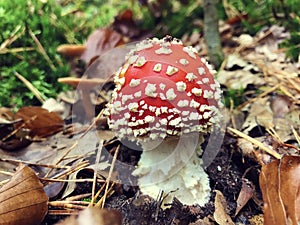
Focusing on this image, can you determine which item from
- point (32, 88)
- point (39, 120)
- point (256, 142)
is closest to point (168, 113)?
point (256, 142)

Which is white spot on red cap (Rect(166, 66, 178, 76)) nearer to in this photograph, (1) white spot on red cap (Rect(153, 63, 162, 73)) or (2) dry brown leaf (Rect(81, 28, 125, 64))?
(1) white spot on red cap (Rect(153, 63, 162, 73))

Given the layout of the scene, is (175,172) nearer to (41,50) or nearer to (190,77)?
(190,77)

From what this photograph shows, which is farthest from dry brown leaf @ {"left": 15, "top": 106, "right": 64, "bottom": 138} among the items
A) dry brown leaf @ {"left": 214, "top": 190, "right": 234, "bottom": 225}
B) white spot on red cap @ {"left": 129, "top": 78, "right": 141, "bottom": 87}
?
dry brown leaf @ {"left": 214, "top": 190, "right": 234, "bottom": 225}

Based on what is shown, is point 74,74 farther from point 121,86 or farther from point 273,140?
point 273,140

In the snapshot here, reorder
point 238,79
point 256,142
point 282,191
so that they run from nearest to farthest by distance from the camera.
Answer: point 282,191 < point 256,142 < point 238,79

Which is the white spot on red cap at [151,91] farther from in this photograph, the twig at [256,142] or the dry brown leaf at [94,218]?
the twig at [256,142]

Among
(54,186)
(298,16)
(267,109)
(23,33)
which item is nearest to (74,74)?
(23,33)
